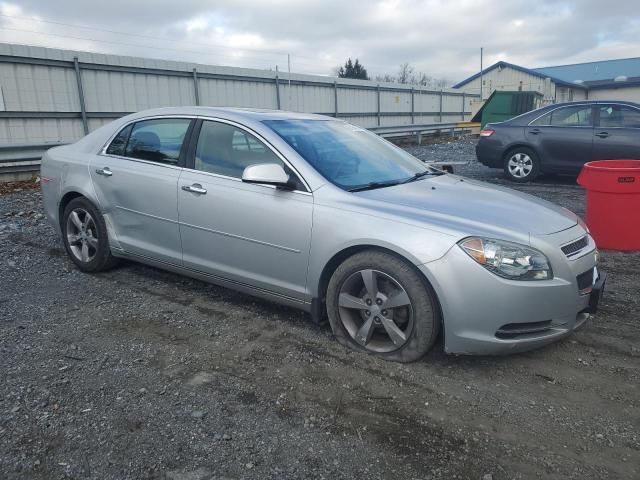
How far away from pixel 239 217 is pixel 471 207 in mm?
1574

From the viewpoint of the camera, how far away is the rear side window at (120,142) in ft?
15.3

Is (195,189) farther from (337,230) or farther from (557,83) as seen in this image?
(557,83)

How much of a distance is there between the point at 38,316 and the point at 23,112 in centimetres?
781

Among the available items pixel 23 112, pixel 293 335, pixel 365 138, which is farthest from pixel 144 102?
pixel 293 335

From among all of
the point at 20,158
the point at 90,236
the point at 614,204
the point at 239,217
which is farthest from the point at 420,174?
the point at 20,158

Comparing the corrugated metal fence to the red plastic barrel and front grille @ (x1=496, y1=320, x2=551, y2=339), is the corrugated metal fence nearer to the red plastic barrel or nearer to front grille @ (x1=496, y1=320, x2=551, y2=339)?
the red plastic barrel

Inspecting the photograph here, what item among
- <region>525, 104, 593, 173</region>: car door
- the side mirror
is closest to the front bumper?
the side mirror

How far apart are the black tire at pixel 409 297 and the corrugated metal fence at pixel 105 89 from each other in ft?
28.9

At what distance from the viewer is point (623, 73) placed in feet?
167

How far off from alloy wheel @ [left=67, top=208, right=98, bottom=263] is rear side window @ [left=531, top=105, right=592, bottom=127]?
7915mm

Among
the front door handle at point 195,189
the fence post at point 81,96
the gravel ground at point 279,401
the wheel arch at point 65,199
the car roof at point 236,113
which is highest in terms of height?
the fence post at point 81,96

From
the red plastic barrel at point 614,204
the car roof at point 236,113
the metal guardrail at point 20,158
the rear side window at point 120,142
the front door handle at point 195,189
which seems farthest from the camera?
the metal guardrail at point 20,158

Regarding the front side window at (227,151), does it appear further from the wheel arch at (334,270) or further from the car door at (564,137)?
the car door at (564,137)

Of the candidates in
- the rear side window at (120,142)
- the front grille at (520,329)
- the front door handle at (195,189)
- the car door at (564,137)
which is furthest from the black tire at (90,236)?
the car door at (564,137)
